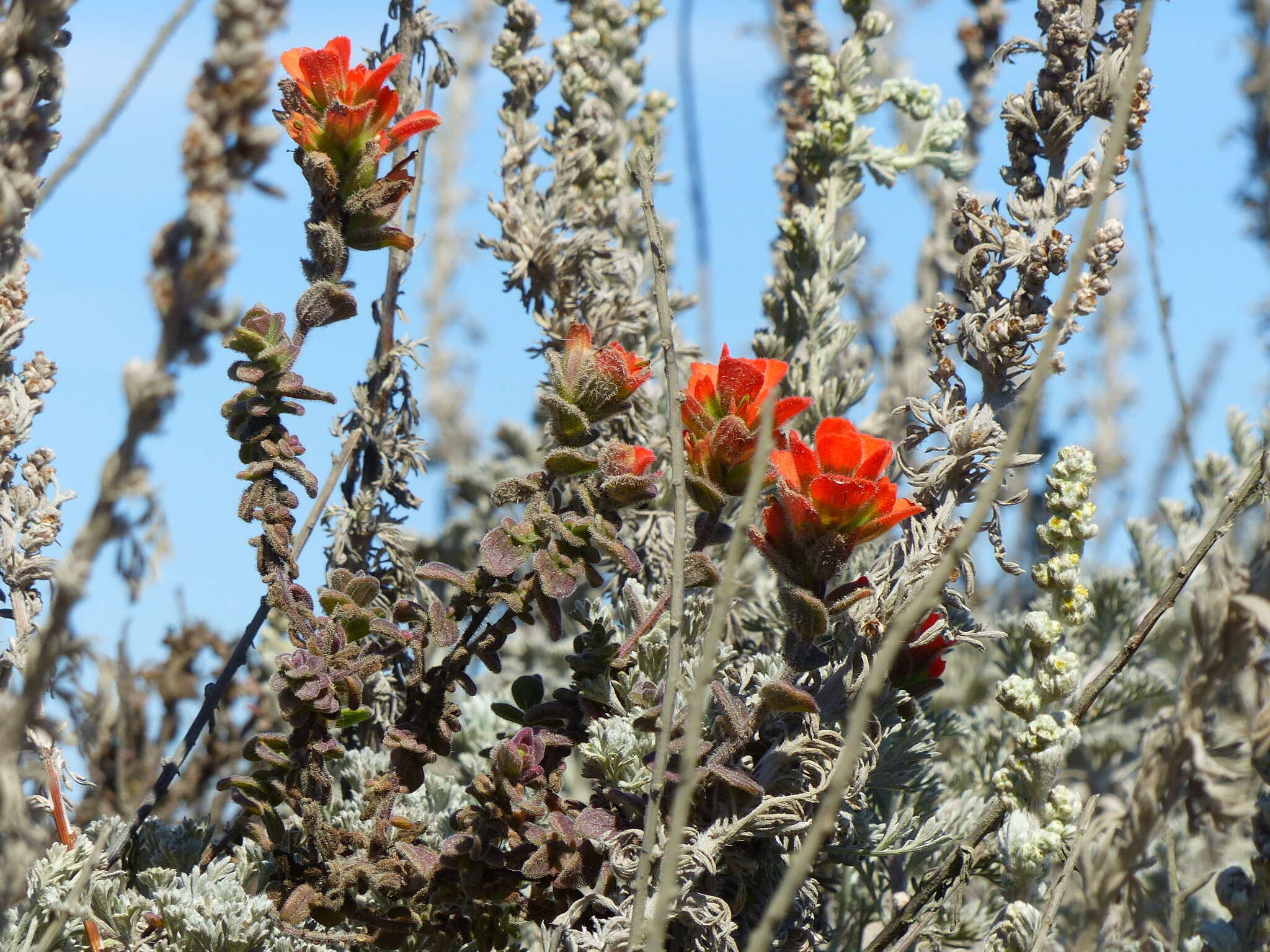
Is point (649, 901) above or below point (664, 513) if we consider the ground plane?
below

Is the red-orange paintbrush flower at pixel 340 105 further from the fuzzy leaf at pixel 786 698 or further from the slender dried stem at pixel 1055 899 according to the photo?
Answer: the slender dried stem at pixel 1055 899

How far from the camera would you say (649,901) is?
1075mm

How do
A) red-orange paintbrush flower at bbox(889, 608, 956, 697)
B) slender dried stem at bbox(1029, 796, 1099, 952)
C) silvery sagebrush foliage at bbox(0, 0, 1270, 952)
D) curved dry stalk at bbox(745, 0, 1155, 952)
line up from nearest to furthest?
curved dry stalk at bbox(745, 0, 1155, 952) → silvery sagebrush foliage at bbox(0, 0, 1270, 952) → slender dried stem at bbox(1029, 796, 1099, 952) → red-orange paintbrush flower at bbox(889, 608, 956, 697)

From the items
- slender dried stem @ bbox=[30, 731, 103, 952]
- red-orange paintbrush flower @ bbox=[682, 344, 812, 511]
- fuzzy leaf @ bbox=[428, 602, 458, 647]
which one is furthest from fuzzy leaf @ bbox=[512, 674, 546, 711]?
slender dried stem @ bbox=[30, 731, 103, 952]

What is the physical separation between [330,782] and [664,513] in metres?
0.66

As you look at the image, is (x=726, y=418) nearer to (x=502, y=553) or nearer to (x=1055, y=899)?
(x=502, y=553)

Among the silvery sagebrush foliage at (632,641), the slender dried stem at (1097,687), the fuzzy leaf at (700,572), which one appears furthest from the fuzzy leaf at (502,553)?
the slender dried stem at (1097,687)

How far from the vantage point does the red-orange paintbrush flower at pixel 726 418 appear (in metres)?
1.10

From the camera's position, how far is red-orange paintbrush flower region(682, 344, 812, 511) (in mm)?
1096

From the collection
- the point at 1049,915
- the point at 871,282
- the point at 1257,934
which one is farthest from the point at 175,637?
the point at 871,282

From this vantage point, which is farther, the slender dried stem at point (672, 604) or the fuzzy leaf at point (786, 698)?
the fuzzy leaf at point (786, 698)

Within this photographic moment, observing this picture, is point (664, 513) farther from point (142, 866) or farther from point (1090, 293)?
point (142, 866)

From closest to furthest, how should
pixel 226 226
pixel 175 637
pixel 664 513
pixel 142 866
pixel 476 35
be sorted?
pixel 226 226 < pixel 142 866 < pixel 664 513 < pixel 175 637 < pixel 476 35

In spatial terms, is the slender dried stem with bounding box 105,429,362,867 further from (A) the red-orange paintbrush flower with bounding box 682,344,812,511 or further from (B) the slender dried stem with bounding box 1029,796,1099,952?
(B) the slender dried stem with bounding box 1029,796,1099,952
